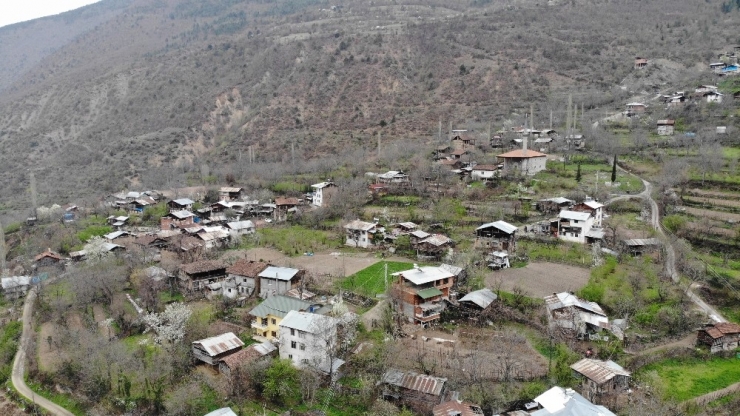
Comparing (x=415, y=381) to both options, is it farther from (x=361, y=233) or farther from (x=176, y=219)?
(x=176, y=219)

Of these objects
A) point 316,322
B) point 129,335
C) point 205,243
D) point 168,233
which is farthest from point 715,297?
point 168,233

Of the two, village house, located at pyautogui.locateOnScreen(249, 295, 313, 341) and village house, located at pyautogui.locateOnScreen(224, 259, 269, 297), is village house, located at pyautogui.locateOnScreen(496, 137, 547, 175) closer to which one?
village house, located at pyautogui.locateOnScreen(224, 259, 269, 297)

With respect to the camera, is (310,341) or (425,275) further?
(425,275)

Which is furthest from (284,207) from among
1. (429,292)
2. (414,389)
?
(414,389)

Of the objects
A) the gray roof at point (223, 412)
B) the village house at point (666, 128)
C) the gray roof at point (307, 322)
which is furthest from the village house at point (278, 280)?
the village house at point (666, 128)

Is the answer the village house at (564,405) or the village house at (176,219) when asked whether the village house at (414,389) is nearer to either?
the village house at (564,405)

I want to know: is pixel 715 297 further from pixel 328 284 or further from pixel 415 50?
pixel 415 50
